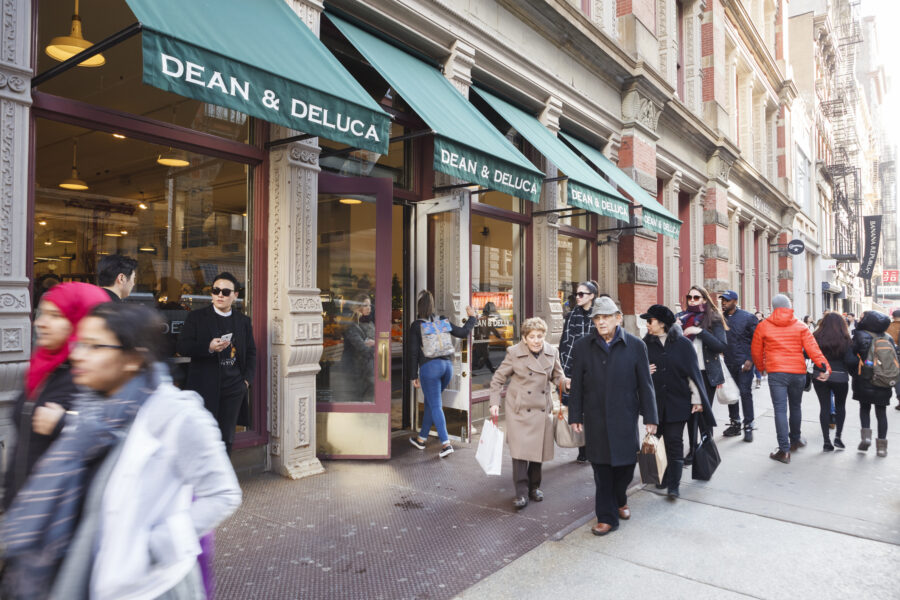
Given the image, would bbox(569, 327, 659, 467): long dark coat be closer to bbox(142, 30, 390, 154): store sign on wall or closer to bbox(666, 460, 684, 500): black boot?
bbox(666, 460, 684, 500): black boot

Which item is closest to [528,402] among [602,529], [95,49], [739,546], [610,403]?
[610,403]

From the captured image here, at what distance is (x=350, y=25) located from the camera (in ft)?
22.4

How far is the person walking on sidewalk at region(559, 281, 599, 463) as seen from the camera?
258 inches

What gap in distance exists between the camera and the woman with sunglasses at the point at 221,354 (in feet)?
16.0

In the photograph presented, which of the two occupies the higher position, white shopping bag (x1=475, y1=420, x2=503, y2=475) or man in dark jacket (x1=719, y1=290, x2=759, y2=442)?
man in dark jacket (x1=719, y1=290, x2=759, y2=442)

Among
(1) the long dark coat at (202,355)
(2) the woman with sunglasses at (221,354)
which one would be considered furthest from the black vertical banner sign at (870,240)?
(1) the long dark coat at (202,355)

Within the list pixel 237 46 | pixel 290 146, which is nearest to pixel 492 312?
pixel 290 146

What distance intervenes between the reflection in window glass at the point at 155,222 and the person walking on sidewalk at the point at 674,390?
4.16m

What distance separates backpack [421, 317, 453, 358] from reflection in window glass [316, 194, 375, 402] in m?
0.66

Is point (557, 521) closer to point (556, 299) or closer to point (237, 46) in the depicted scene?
point (237, 46)

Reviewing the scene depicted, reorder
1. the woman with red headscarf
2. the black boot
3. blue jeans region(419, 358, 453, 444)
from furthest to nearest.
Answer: blue jeans region(419, 358, 453, 444), the black boot, the woman with red headscarf

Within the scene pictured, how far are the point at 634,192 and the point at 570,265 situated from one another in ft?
5.77

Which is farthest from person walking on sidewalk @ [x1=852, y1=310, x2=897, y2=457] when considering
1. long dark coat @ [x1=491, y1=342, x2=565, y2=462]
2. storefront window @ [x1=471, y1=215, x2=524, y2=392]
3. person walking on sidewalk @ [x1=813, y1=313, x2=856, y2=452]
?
storefront window @ [x1=471, y1=215, x2=524, y2=392]

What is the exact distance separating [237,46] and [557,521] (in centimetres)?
449
